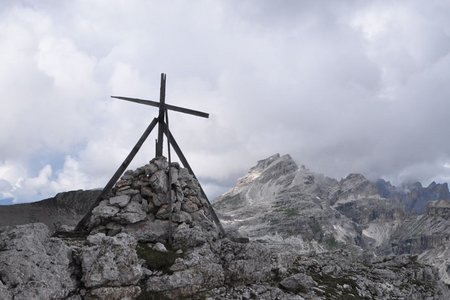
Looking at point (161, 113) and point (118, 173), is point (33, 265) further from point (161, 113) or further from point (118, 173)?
point (161, 113)

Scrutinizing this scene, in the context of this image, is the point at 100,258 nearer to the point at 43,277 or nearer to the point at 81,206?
the point at 43,277

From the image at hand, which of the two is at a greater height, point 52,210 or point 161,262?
point 52,210

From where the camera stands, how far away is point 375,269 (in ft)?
115

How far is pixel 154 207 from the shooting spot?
28.0 m

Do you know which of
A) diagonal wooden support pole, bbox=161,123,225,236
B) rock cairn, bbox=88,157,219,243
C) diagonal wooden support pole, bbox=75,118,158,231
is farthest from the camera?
diagonal wooden support pole, bbox=161,123,225,236

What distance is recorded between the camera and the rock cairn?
26.5 meters

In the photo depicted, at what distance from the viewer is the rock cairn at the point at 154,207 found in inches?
1043

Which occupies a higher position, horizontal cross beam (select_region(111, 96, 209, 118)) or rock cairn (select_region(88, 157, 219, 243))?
horizontal cross beam (select_region(111, 96, 209, 118))

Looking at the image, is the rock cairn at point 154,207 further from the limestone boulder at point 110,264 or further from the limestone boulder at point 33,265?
the limestone boulder at point 33,265

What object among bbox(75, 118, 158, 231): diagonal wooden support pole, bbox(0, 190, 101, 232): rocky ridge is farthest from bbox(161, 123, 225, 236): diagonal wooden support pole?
bbox(0, 190, 101, 232): rocky ridge

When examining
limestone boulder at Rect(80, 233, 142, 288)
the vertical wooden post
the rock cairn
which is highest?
the vertical wooden post

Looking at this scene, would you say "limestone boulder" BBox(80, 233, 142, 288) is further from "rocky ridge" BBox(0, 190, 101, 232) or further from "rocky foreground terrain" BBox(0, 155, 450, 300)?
"rocky ridge" BBox(0, 190, 101, 232)

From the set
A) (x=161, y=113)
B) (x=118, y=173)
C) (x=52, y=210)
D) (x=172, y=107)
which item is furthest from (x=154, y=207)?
(x=52, y=210)

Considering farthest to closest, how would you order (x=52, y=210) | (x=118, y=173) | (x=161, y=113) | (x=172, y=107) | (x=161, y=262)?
1. (x=52, y=210)
2. (x=172, y=107)
3. (x=161, y=113)
4. (x=118, y=173)
5. (x=161, y=262)
